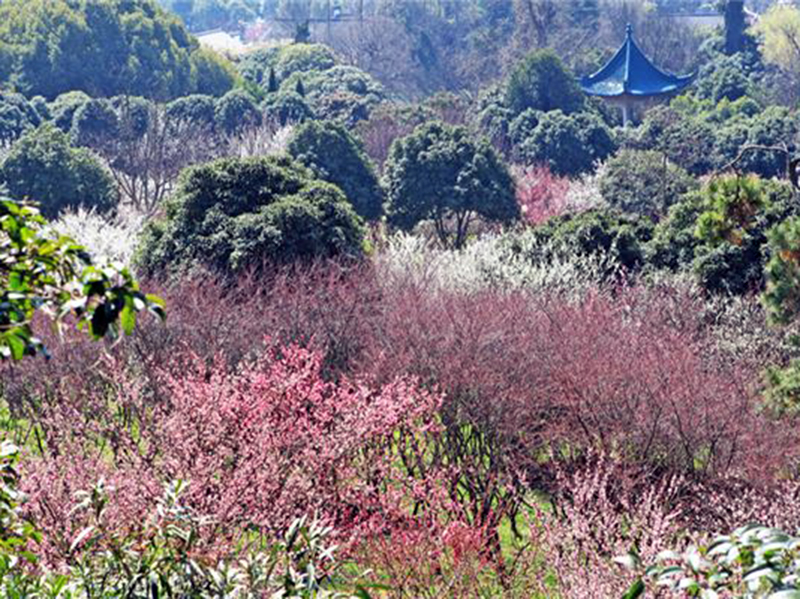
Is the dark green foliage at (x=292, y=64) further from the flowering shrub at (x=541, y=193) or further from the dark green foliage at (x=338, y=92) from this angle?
the flowering shrub at (x=541, y=193)

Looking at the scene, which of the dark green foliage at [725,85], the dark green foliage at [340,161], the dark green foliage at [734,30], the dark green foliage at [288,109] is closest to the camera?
the dark green foliage at [340,161]

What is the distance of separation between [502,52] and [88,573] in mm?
56439

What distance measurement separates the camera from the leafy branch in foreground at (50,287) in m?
2.98

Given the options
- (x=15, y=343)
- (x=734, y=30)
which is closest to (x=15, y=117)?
(x=734, y=30)

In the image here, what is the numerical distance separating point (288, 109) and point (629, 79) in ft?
45.4

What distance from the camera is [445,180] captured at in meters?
27.0

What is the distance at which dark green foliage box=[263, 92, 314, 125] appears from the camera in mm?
40062

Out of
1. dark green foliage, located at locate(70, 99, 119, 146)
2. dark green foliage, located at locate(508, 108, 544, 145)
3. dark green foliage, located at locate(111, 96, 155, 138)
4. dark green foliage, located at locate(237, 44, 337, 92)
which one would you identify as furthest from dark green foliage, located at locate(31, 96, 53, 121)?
dark green foliage, located at locate(508, 108, 544, 145)

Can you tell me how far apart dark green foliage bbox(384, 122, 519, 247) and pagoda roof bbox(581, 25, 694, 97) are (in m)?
19.8

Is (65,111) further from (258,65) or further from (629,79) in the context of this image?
(629,79)

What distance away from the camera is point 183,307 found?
46.2 feet

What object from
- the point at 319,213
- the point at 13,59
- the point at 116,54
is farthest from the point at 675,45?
the point at 319,213

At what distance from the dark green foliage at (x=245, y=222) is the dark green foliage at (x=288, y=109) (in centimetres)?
2290

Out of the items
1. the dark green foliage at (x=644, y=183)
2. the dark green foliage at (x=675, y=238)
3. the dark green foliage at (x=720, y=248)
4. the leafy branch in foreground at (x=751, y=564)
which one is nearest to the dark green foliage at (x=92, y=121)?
the dark green foliage at (x=644, y=183)
